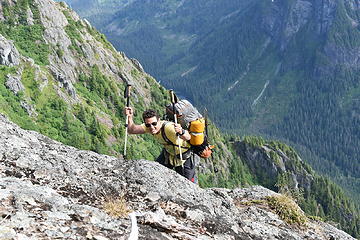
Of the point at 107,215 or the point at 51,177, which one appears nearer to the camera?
the point at 107,215

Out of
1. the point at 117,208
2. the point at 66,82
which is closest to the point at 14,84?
the point at 66,82

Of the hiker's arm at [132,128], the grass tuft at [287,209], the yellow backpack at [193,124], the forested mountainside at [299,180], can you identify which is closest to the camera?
the yellow backpack at [193,124]

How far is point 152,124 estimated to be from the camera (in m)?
13.6

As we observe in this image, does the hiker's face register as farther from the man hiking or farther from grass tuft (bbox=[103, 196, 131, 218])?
grass tuft (bbox=[103, 196, 131, 218])

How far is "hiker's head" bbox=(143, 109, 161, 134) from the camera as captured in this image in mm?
13531

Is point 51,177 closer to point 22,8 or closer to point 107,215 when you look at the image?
point 107,215

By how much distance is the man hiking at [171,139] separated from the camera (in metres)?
13.5

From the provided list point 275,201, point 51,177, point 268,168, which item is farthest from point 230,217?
point 268,168

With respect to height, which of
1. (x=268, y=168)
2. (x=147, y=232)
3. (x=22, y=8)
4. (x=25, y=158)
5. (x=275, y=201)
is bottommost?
(x=268, y=168)

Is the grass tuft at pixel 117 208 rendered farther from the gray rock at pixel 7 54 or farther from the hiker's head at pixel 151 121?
the gray rock at pixel 7 54

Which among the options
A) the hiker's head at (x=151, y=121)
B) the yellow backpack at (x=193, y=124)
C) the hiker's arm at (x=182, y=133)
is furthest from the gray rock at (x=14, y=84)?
the hiker's arm at (x=182, y=133)

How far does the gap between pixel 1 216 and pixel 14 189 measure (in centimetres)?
162

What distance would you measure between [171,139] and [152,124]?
940mm

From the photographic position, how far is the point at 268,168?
18450 cm
